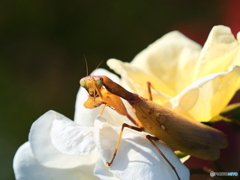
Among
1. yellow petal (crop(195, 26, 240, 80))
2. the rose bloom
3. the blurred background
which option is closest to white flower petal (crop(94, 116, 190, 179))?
the rose bloom

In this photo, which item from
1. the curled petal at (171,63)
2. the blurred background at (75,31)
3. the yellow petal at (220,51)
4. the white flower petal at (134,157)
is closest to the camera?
the white flower petal at (134,157)

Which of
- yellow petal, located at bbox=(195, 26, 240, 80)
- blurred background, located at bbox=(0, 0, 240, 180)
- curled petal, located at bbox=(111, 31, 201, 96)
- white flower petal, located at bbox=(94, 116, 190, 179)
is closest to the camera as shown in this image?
white flower petal, located at bbox=(94, 116, 190, 179)

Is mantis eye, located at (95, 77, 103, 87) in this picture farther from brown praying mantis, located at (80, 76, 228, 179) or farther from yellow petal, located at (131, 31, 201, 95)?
yellow petal, located at (131, 31, 201, 95)

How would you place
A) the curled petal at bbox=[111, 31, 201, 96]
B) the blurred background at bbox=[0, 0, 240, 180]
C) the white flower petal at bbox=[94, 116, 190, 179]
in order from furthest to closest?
the blurred background at bbox=[0, 0, 240, 180]
the curled petal at bbox=[111, 31, 201, 96]
the white flower petal at bbox=[94, 116, 190, 179]

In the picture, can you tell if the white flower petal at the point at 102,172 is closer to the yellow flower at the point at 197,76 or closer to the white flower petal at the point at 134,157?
the white flower petal at the point at 134,157

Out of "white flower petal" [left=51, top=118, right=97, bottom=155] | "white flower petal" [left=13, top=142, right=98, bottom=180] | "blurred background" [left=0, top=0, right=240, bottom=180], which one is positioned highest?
"white flower petal" [left=51, top=118, right=97, bottom=155]

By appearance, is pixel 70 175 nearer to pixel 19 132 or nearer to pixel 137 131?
pixel 137 131

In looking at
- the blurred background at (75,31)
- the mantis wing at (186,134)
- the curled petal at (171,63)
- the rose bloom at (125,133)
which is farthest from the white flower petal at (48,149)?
→ the blurred background at (75,31)
